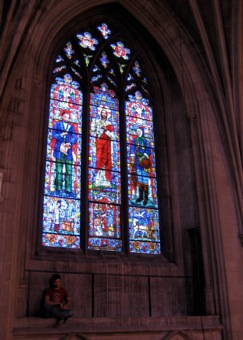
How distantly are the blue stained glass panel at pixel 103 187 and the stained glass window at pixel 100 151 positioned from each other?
2cm

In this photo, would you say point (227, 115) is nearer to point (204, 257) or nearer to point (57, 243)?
point (204, 257)

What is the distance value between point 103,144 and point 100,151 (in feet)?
0.66

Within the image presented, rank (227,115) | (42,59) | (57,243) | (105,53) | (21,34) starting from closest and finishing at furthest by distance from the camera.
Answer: (21,34) → (57,243) → (42,59) → (227,115) → (105,53)

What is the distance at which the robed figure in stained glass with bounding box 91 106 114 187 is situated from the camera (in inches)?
368

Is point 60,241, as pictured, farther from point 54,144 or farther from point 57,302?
point 54,144

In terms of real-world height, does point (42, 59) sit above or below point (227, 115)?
above

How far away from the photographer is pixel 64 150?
30.2 feet

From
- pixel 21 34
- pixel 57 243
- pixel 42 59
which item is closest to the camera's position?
pixel 21 34

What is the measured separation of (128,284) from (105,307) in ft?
A: 2.13

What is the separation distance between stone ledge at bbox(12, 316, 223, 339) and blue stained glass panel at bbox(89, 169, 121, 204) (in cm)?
267

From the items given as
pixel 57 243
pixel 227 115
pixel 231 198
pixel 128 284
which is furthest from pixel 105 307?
pixel 227 115

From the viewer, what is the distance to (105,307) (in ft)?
26.6

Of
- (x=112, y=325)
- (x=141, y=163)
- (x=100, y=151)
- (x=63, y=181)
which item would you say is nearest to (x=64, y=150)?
(x=63, y=181)

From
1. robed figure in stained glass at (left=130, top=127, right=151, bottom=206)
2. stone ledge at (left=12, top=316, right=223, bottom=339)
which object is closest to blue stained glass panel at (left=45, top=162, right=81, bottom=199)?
robed figure in stained glass at (left=130, top=127, right=151, bottom=206)
